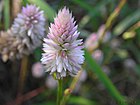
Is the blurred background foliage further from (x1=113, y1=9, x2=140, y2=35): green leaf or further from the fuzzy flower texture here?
the fuzzy flower texture

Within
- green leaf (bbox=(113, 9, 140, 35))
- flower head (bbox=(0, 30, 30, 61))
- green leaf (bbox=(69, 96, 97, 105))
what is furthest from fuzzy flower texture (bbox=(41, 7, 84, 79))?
green leaf (bbox=(113, 9, 140, 35))

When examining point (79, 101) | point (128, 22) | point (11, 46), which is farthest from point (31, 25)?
point (128, 22)

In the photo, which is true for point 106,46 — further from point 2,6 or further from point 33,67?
point 2,6

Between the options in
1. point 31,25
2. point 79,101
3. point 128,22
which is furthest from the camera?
point 128,22

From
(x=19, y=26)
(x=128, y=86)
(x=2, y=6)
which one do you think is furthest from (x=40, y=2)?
→ (x=128, y=86)

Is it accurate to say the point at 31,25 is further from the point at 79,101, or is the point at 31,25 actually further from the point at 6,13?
the point at 79,101

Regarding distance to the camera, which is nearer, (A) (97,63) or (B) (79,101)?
(A) (97,63)
